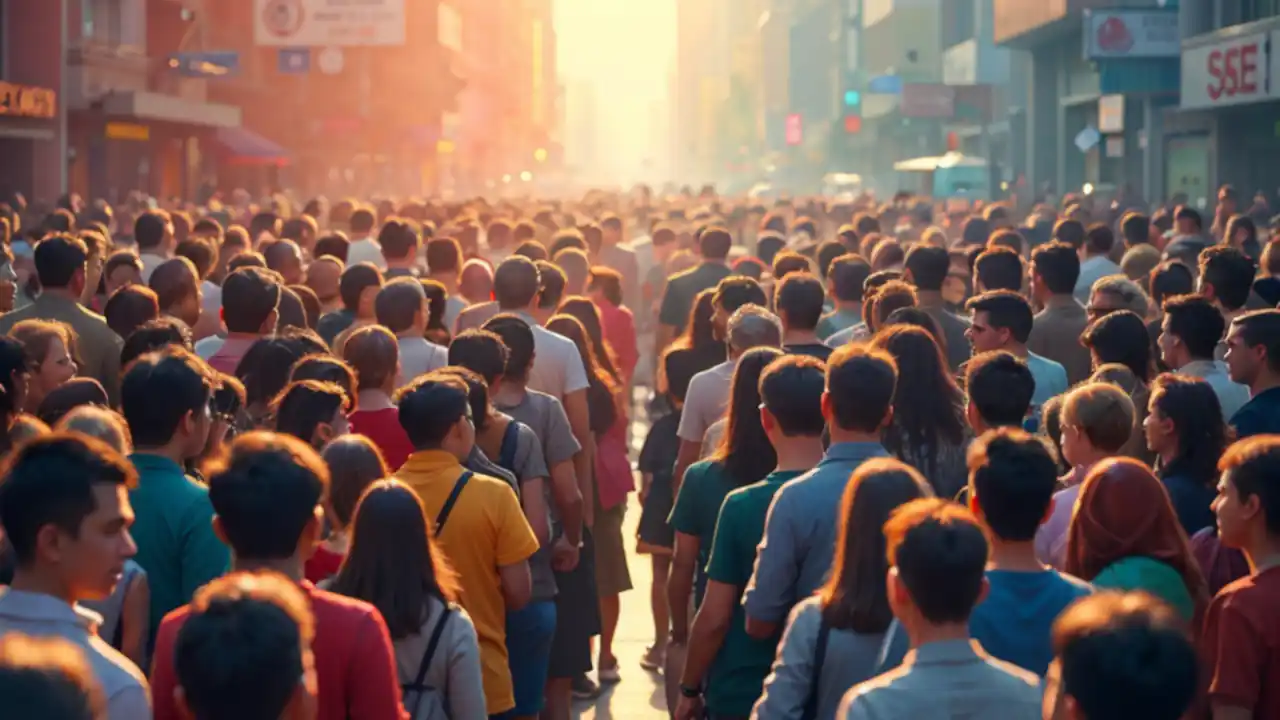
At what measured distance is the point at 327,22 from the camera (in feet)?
184

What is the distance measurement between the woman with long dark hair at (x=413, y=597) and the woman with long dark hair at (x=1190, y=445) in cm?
250

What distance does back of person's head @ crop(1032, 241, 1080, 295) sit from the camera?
10.0 meters

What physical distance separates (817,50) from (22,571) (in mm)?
178648

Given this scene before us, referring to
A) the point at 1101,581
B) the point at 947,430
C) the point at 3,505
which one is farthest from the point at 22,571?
the point at 947,430

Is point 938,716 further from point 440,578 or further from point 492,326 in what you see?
point 492,326

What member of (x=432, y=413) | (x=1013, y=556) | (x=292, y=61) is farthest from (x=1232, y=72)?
(x=1013, y=556)

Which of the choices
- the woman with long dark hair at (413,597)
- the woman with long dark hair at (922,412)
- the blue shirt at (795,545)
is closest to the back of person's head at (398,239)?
the woman with long dark hair at (922,412)

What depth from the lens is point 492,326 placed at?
25.4 feet

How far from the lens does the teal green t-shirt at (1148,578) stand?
4871 millimetres

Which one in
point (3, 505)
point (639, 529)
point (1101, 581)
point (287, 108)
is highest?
point (287, 108)

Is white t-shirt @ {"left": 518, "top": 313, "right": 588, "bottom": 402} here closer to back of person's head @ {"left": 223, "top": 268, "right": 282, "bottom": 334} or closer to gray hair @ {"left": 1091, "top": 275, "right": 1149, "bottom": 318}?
back of person's head @ {"left": 223, "top": 268, "right": 282, "bottom": 334}

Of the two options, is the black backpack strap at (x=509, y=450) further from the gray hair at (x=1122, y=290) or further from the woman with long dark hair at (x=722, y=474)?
the gray hair at (x=1122, y=290)

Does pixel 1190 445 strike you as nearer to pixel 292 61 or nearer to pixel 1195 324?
pixel 1195 324

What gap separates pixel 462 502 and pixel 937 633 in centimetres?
208
